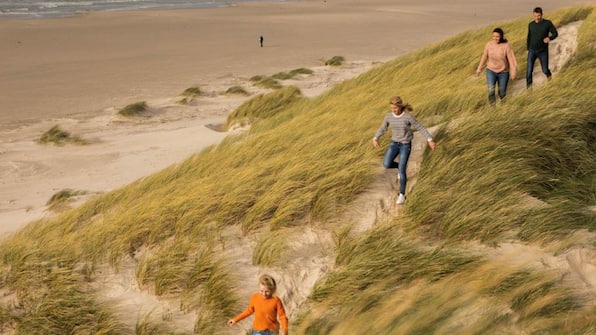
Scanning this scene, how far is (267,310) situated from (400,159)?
258 centimetres

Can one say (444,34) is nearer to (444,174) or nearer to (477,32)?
(477,32)

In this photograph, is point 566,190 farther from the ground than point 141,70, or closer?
farther from the ground

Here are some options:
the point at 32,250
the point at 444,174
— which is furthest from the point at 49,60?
the point at 444,174

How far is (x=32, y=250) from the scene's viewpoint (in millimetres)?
8055

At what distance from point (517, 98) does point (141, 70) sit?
904 inches

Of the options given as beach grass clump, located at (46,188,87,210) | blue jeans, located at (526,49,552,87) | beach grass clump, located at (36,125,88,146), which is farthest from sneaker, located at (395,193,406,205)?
beach grass clump, located at (36,125,88,146)

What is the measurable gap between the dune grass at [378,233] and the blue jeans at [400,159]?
0.20 meters

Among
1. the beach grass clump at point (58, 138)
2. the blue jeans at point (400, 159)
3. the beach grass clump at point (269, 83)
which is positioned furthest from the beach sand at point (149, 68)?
the blue jeans at point (400, 159)

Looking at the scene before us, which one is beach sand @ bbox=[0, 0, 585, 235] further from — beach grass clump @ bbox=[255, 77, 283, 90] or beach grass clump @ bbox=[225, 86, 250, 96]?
beach grass clump @ bbox=[225, 86, 250, 96]

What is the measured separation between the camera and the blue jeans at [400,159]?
7.03 m

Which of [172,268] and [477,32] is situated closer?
[172,268]

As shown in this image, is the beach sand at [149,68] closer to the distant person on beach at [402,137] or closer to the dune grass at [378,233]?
the dune grass at [378,233]

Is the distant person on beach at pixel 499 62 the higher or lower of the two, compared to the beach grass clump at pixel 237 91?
higher

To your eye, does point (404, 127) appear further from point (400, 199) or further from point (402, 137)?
point (400, 199)
